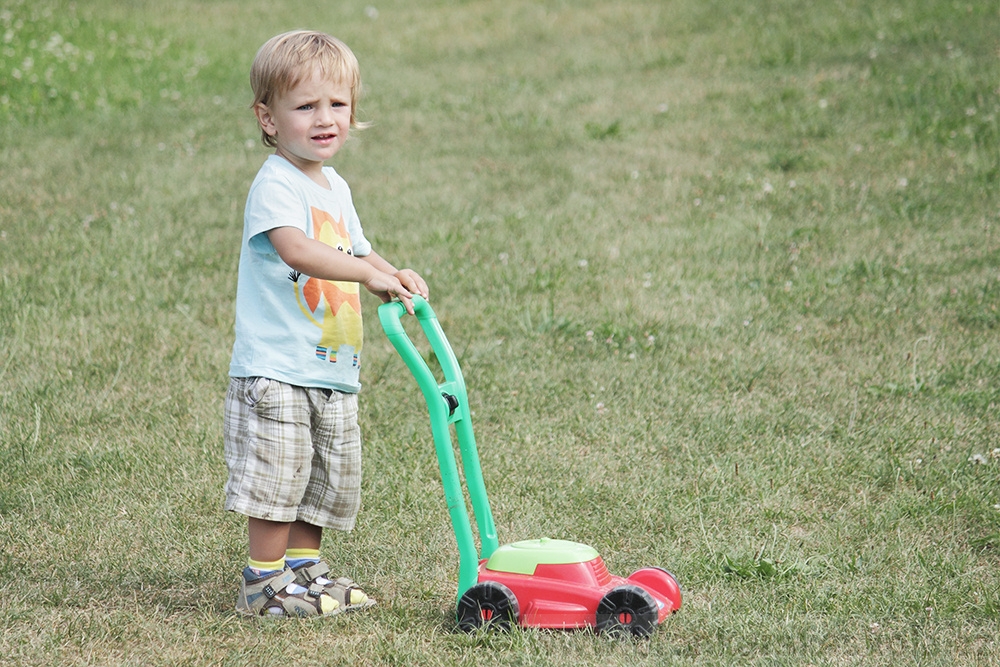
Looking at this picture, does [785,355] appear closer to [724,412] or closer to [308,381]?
[724,412]

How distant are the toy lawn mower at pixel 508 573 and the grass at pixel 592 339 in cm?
7

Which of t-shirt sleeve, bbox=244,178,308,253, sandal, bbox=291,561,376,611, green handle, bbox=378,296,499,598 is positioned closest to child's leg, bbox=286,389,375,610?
sandal, bbox=291,561,376,611

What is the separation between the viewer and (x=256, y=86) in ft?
10.2

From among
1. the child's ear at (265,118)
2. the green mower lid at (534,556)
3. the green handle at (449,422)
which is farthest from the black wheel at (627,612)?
the child's ear at (265,118)

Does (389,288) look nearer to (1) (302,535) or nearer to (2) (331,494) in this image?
(2) (331,494)

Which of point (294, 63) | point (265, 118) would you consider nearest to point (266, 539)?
point (265, 118)

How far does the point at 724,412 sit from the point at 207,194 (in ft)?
14.6

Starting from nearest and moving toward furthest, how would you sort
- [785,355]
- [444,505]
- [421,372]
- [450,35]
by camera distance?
[421,372]
[444,505]
[785,355]
[450,35]

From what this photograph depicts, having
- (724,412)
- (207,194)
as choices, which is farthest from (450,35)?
(724,412)

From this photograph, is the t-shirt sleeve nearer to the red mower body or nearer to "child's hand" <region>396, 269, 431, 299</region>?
"child's hand" <region>396, 269, 431, 299</region>

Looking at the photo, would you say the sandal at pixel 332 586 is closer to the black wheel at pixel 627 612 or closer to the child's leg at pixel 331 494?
the child's leg at pixel 331 494

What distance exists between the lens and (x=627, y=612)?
3014mm

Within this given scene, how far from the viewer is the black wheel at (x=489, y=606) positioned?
3.04 meters

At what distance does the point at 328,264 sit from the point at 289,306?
24 centimetres
